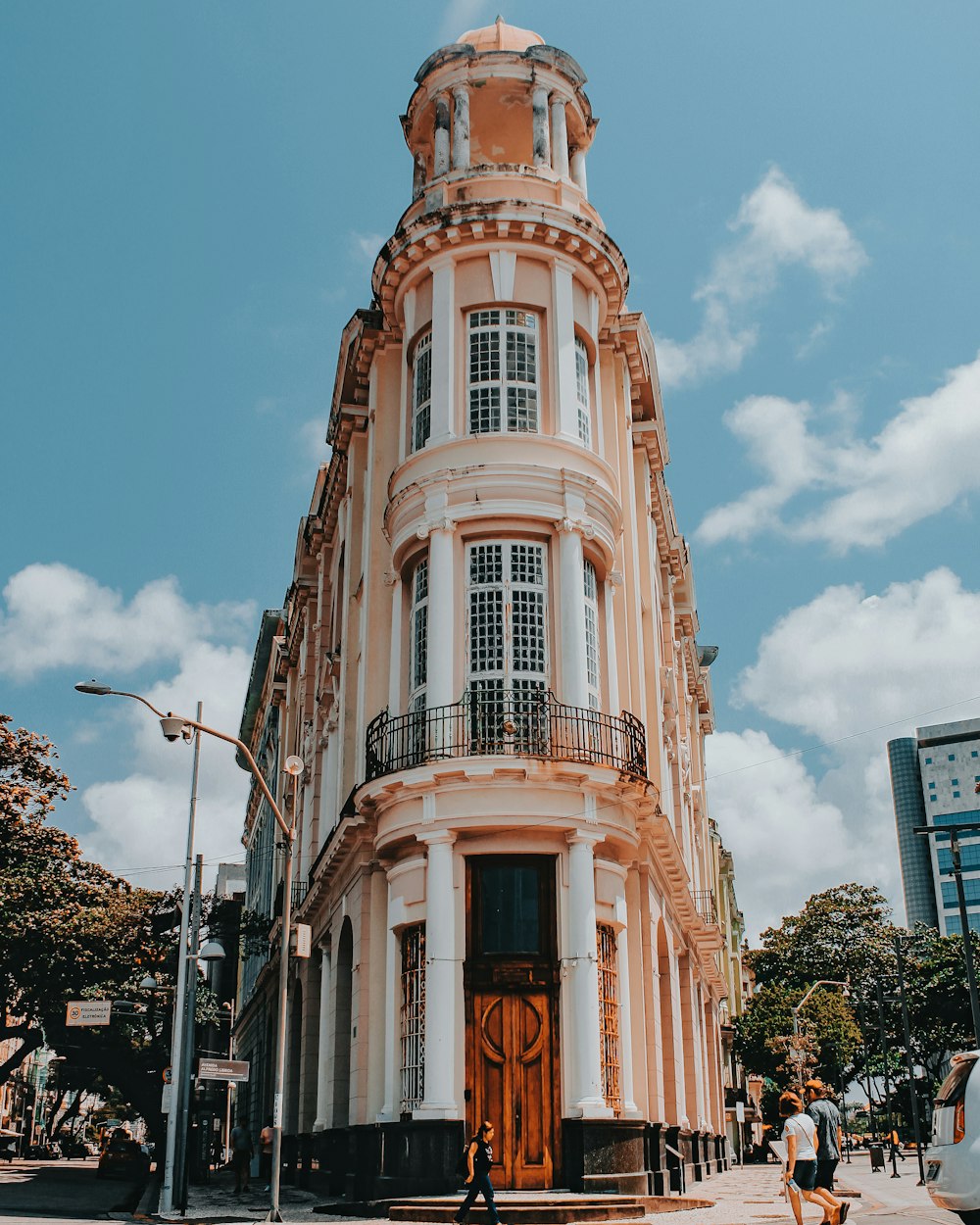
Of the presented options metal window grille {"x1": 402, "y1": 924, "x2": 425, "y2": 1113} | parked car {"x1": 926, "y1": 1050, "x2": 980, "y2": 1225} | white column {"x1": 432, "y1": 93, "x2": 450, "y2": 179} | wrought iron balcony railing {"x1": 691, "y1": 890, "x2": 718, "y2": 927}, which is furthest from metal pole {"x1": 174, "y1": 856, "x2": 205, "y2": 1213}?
wrought iron balcony railing {"x1": 691, "y1": 890, "x2": 718, "y2": 927}

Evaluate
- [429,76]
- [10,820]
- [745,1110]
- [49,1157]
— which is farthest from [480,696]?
[49,1157]

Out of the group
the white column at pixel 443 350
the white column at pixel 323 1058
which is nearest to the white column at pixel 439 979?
the white column at pixel 323 1058

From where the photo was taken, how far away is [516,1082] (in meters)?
20.1

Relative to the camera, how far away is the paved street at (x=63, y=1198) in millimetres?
22469

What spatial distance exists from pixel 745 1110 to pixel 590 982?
1538 inches

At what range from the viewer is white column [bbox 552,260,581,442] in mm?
24312

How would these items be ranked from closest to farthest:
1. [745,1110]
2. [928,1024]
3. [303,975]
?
[303,975] → [745,1110] → [928,1024]

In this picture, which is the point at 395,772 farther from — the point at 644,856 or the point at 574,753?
the point at 644,856

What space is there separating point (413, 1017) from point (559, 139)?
18333 mm

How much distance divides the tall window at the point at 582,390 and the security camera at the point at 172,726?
9.15m

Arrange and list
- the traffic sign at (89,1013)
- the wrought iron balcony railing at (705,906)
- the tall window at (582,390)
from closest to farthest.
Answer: the tall window at (582,390) < the traffic sign at (89,1013) < the wrought iron balcony railing at (705,906)

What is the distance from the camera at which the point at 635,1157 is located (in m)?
19.8

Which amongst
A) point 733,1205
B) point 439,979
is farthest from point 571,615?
point 733,1205

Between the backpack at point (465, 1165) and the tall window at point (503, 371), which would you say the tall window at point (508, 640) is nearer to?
the tall window at point (503, 371)
